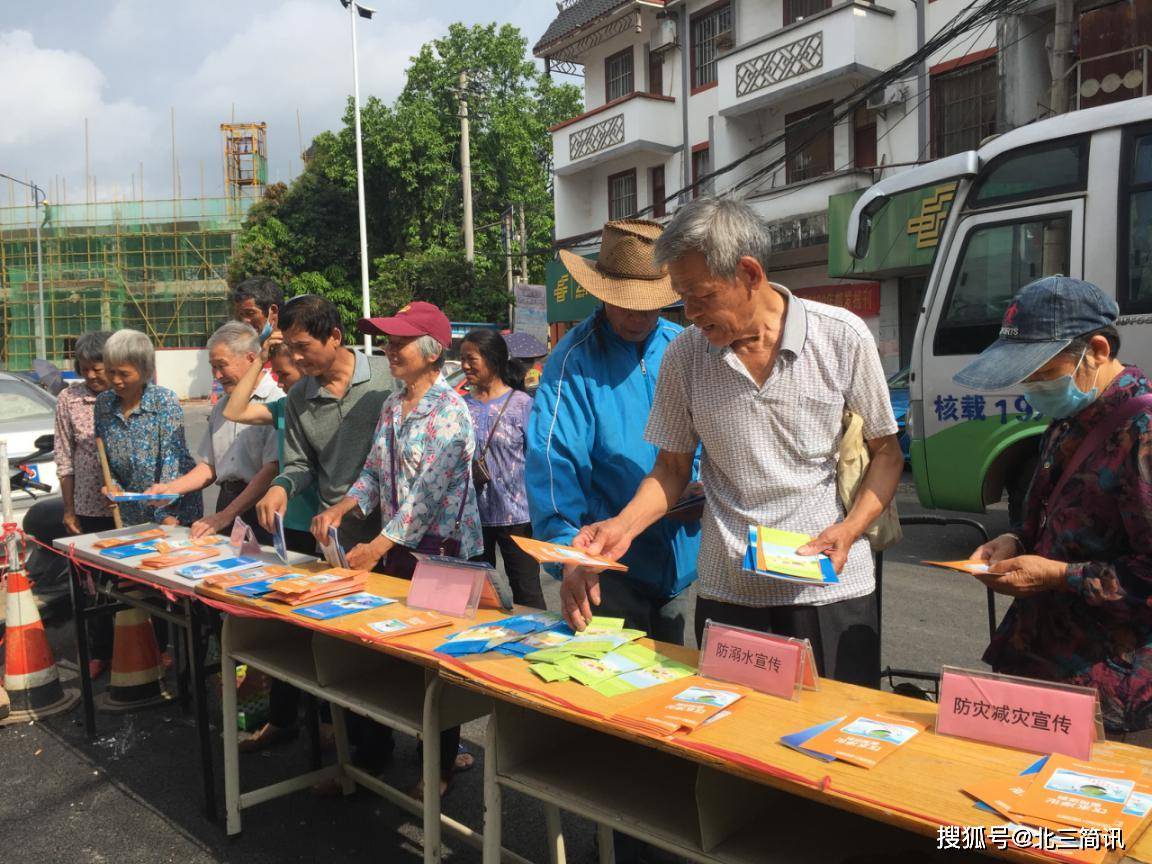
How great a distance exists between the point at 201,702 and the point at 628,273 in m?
2.09

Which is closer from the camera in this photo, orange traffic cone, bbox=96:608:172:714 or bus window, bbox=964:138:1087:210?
orange traffic cone, bbox=96:608:172:714

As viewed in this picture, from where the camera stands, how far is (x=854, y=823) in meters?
1.78

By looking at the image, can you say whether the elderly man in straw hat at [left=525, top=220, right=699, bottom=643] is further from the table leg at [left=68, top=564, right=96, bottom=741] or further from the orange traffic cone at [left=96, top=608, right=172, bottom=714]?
the orange traffic cone at [left=96, top=608, right=172, bottom=714]

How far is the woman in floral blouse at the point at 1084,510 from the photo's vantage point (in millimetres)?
1774

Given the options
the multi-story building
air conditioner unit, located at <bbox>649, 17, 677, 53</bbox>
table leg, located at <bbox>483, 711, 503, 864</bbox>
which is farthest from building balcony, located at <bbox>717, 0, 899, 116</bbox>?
table leg, located at <bbox>483, 711, 503, 864</bbox>

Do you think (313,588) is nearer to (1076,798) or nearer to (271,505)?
(271,505)

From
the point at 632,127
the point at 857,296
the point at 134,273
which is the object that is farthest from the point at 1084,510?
the point at 134,273

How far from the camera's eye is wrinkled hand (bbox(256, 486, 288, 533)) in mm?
3312

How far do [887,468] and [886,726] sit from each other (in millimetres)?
663

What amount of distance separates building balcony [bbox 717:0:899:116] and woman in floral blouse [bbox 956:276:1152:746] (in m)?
12.9

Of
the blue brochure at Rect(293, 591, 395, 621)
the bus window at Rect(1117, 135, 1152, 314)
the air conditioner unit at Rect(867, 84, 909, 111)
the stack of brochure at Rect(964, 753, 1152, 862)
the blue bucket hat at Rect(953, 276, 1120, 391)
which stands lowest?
the blue brochure at Rect(293, 591, 395, 621)

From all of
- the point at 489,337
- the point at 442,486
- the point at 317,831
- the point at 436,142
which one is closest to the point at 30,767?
the point at 317,831

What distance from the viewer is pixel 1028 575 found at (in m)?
1.85

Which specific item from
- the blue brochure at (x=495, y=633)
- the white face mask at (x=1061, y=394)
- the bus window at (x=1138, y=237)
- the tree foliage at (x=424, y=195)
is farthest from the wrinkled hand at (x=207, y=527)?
the tree foliage at (x=424, y=195)
